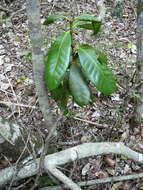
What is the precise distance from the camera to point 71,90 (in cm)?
198

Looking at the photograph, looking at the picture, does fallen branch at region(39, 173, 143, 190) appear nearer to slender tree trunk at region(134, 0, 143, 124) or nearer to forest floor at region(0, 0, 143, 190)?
forest floor at region(0, 0, 143, 190)

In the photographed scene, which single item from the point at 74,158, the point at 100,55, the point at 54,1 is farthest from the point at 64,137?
the point at 54,1

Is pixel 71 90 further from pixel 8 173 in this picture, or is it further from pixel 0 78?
pixel 0 78

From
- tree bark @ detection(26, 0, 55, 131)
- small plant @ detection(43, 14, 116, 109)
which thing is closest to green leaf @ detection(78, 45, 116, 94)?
small plant @ detection(43, 14, 116, 109)

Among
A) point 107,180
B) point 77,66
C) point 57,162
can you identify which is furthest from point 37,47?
point 107,180

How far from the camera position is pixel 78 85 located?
6.42 feet

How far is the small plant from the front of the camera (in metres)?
1.83

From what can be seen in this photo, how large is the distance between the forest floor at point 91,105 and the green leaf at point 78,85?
1.46 feet

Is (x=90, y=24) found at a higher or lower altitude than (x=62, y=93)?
higher

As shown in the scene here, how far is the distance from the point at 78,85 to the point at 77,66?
0.12m

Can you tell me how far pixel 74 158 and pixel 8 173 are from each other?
0.46 meters

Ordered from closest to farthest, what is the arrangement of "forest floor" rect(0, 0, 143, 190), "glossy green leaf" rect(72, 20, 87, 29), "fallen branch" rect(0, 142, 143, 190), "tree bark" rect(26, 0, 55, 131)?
"tree bark" rect(26, 0, 55, 131), "glossy green leaf" rect(72, 20, 87, 29), "fallen branch" rect(0, 142, 143, 190), "forest floor" rect(0, 0, 143, 190)

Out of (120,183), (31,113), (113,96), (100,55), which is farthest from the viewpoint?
(113,96)

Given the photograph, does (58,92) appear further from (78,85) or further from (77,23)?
(77,23)
